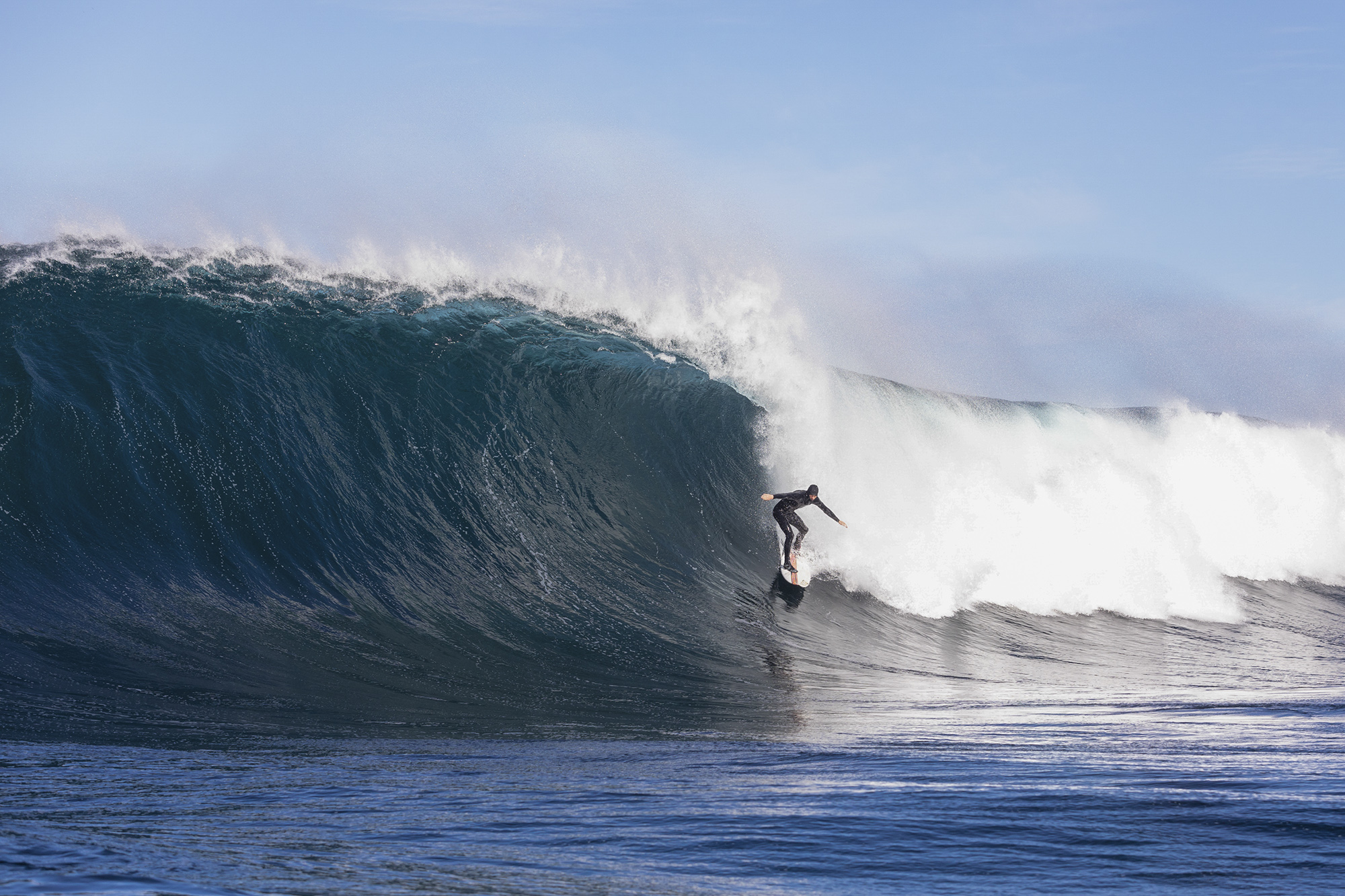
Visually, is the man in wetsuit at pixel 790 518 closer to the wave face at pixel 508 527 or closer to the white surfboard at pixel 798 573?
the white surfboard at pixel 798 573

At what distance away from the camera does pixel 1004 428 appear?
17.8 metres

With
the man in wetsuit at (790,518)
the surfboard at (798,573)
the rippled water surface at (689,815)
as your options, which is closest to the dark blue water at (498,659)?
the rippled water surface at (689,815)

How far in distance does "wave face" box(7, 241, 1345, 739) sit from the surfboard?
0.19 meters

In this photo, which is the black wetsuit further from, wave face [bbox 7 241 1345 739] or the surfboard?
wave face [bbox 7 241 1345 739]

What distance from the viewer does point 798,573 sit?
11.3 metres

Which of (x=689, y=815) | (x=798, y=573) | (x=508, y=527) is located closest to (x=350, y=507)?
(x=508, y=527)

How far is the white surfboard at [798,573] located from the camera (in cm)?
1107

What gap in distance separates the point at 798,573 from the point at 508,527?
10.7 feet

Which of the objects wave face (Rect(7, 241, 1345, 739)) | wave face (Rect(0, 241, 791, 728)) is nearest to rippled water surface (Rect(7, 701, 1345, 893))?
wave face (Rect(7, 241, 1345, 739))

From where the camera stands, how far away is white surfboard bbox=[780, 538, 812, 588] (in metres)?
11.1

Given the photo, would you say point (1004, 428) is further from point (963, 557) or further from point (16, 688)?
point (16, 688)

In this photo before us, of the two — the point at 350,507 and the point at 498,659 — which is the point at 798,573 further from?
the point at 350,507

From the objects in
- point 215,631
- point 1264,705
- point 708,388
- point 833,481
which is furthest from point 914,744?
point 708,388

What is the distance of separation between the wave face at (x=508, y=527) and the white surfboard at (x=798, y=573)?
0.62 ft
